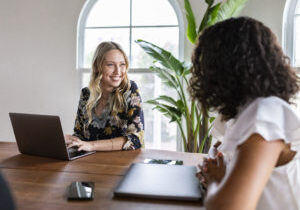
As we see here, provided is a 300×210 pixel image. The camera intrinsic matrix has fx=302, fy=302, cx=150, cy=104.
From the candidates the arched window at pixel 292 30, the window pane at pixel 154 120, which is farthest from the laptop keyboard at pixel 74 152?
the arched window at pixel 292 30

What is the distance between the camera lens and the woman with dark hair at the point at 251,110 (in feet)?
2.55

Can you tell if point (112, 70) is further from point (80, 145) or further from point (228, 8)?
point (228, 8)

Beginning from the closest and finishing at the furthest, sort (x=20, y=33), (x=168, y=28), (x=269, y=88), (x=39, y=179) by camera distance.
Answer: (x=269, y=88)
(x=39, y=179)
(x=168, y=28)
(x=20, y=33)

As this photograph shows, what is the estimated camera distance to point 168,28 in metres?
3.38

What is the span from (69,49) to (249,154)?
10.1 ft

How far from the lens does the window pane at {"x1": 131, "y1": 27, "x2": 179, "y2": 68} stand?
11.1ft

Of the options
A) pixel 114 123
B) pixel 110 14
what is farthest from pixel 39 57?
pixel 114 123

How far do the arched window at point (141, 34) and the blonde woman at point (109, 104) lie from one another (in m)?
1.24

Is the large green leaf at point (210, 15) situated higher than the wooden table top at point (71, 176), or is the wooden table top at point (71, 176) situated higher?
the large green leaf at point (210, 15)

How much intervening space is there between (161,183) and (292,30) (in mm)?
2636

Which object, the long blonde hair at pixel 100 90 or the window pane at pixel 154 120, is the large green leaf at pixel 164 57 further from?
the window pane at pixel 154 120

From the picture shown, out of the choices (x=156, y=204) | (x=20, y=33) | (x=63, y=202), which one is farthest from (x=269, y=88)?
(x=20, y=33)

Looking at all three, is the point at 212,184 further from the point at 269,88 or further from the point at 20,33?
the point at 20,33

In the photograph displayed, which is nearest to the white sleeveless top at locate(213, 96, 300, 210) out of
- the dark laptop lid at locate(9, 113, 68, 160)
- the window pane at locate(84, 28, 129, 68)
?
the dark laptop lid at locate(9, 113, 68, 160)
